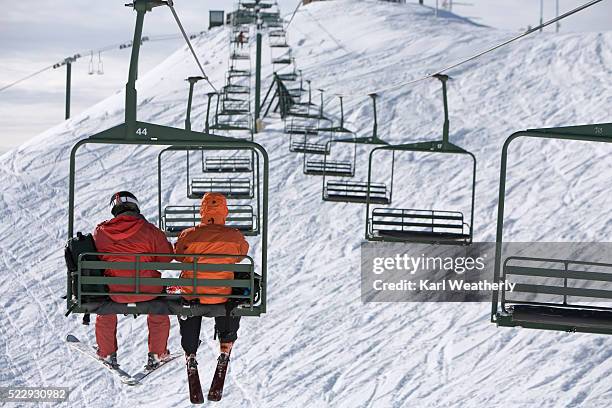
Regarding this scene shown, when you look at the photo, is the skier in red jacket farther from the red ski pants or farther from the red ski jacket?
the red ski pants

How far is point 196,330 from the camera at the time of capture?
6262mm

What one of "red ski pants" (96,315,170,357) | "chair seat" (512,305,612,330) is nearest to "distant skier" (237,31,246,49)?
"red ski pants" (96,315,170,357)

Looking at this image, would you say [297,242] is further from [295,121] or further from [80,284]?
[80,284]

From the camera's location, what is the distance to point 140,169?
2739 cm

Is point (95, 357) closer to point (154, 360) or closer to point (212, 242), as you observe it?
point (154, 360)

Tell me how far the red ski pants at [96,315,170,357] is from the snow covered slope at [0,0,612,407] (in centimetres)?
902

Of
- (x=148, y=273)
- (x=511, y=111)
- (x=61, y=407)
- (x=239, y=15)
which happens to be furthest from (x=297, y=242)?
(x=239, y=15)

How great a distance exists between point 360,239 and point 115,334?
14973mm

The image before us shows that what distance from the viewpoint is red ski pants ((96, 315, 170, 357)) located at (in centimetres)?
659

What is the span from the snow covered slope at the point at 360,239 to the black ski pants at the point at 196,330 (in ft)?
29.7

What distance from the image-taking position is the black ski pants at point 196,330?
20.4ft

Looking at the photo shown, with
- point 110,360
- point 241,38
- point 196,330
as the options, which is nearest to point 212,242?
point 196,330

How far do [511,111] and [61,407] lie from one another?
708 inches

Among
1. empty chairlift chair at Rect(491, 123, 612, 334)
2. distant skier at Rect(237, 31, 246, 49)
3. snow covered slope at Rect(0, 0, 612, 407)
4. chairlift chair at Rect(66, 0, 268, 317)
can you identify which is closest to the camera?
chairlift chair at Rect(66, 0, 268, 317)
